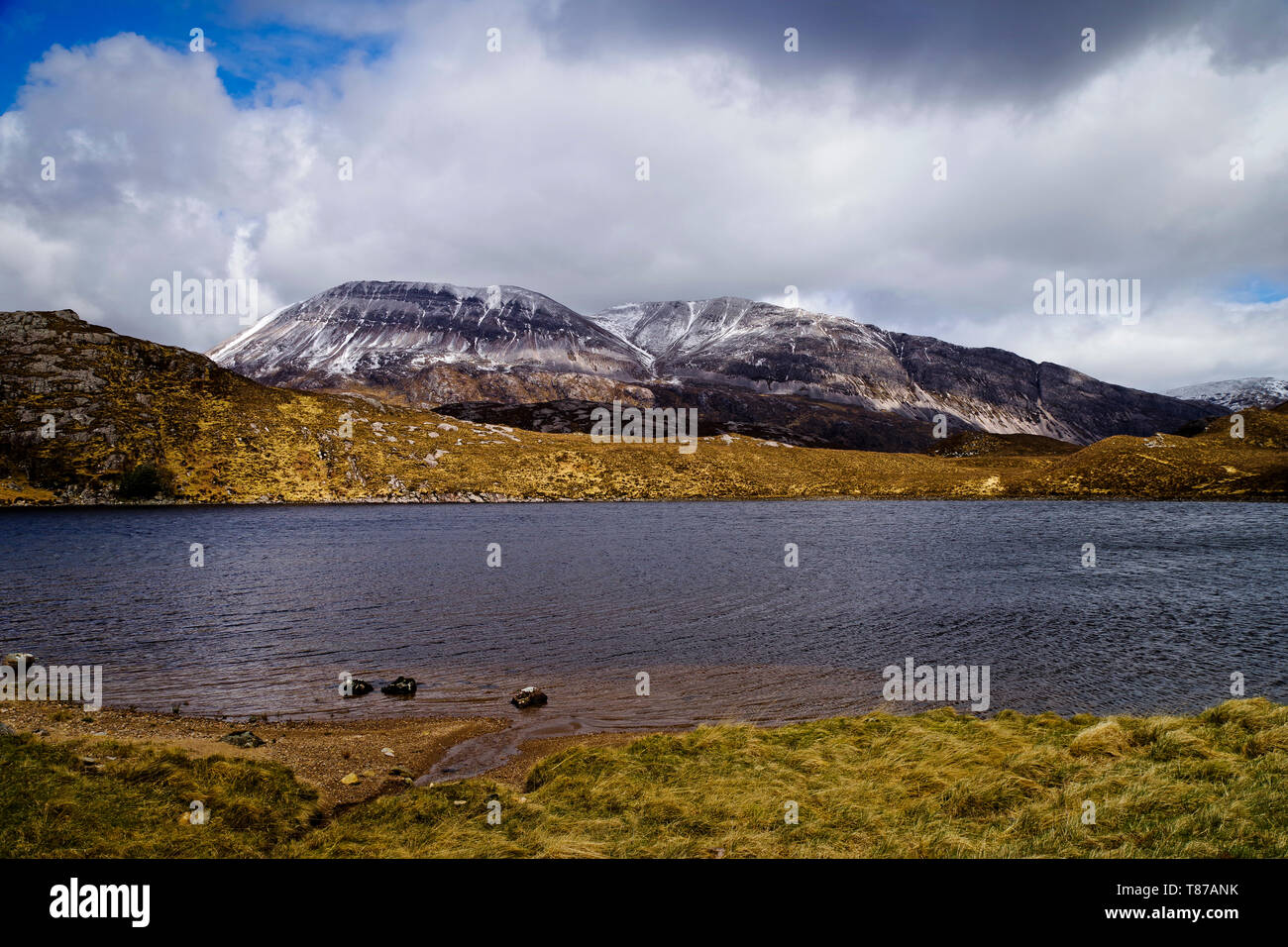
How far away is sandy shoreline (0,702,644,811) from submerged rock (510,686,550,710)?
1.20 m

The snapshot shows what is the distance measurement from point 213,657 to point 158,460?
10469 cm

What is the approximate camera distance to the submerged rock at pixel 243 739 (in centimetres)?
1711

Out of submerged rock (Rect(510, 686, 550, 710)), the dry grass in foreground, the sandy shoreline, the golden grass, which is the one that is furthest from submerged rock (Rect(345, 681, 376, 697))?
the golden grass

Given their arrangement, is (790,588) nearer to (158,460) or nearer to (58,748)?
(58,748)

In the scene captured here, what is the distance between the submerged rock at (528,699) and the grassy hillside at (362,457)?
10843 centimetres

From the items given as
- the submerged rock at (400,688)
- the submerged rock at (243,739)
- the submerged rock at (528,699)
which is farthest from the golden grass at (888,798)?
the submerged rock at (400,688)

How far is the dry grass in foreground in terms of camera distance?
9.71 m

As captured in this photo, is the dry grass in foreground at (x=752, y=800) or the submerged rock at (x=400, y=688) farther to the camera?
the submerged rock at (x=400, y=688)

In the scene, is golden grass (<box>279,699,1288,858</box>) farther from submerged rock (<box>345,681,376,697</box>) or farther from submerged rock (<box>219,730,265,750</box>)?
submerged rock (<box>345,681,376,697</box>)

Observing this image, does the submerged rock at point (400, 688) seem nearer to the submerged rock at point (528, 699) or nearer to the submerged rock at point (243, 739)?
the submerged rock at point (528, 699)

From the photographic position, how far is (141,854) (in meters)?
9.95

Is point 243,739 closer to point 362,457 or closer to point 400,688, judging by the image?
point 400,688

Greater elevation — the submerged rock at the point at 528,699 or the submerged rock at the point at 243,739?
the submerged rock at the point at 243,739

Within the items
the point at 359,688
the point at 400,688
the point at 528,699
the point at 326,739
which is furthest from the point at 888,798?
the point at 359,688
